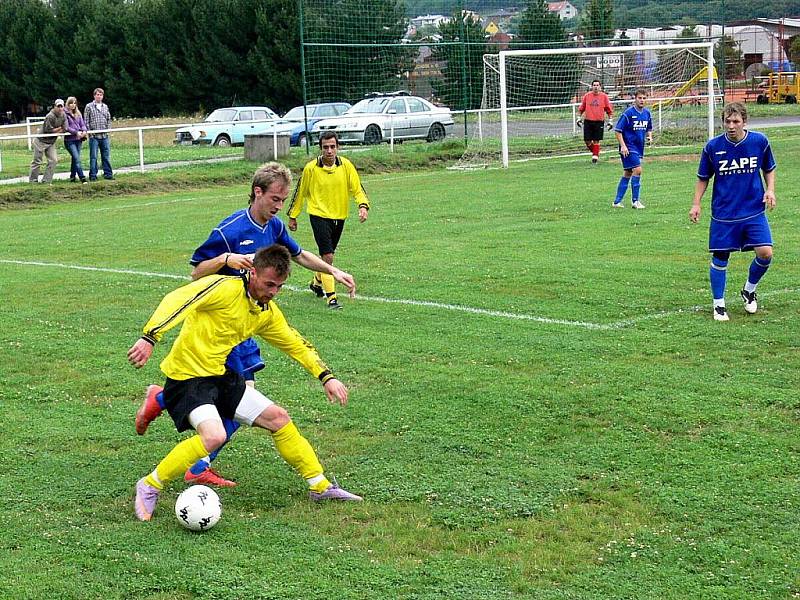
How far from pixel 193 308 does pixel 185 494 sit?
992mm

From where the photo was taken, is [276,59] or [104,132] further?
[276,59]

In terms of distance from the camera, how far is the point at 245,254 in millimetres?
6902

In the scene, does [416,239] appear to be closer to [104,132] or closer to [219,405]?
[219,405]

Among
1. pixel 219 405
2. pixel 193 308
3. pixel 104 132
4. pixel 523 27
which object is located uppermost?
pixel 523 27

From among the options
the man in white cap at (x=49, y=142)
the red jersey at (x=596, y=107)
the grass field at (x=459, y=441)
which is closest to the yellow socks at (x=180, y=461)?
the grass field at (x=459, y=441)

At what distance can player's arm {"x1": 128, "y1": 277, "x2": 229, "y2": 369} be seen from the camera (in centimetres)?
557

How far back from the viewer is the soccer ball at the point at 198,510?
561 cm

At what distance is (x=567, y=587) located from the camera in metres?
4.93

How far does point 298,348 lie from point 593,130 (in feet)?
73.8

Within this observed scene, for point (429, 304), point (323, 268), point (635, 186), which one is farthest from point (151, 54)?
point (323, 268)

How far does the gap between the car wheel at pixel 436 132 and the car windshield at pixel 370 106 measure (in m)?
1.68

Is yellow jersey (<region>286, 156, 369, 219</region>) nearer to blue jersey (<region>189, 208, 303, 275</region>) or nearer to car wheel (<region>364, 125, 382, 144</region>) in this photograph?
blue jersey (<region>189, 208, 303, 275</region>)

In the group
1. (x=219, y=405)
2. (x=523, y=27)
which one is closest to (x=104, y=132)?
(x=523, y=27)

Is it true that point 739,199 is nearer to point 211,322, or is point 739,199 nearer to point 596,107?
point 211,322
